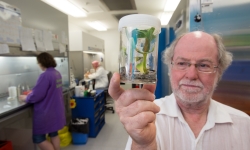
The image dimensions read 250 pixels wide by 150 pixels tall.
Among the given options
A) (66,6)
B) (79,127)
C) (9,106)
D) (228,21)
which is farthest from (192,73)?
(66,6)

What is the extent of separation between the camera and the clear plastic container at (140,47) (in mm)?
532

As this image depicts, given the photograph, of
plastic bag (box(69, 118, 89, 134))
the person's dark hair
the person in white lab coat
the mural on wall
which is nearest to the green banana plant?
the mural on wall

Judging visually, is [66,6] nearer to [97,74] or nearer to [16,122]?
[97,74]

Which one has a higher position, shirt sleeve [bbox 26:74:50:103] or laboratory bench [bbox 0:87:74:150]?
shirt sleeve [bbox 26:74:50:103]

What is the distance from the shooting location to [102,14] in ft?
14.2

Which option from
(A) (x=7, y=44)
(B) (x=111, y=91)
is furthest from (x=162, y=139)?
(A) (x=7, y=44)

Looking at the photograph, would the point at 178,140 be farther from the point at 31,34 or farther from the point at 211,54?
the point at 31,34

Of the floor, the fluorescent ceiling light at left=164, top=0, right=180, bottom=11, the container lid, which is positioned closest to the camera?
the container lid

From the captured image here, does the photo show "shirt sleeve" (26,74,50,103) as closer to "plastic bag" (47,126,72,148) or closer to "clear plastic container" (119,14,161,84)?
"plastic bag" (47,126,72,148)

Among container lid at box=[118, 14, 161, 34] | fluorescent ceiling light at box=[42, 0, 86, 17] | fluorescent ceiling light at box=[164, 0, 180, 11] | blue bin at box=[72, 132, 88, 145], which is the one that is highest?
fluorescent ceiling light at box=[164, 0, 180, 11]

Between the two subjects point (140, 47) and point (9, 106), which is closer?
point (140, 47)

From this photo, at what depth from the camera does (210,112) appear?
1.00 meters

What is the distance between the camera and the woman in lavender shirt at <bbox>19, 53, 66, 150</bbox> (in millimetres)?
2059

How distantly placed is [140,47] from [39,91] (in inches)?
76.0
